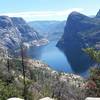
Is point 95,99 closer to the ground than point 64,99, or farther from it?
farther from it

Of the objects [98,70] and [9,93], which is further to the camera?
[9,93]

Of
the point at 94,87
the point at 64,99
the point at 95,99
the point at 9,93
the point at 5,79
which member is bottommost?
the point at 64,99

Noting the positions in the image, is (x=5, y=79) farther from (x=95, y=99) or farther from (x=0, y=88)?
(x=95, y=99)

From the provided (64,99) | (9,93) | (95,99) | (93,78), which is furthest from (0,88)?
(64,99)

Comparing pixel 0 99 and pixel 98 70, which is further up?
pixel 98 70

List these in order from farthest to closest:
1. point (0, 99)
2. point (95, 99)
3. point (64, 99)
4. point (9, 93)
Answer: point (64, 99) < point (9, 93) < point (0, 99) < point (95, 99)

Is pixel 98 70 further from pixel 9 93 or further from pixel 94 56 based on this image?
pixel 9 93

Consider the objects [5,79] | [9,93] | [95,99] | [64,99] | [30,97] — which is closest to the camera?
[95,99]

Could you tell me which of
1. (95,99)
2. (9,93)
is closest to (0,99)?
(9,93)

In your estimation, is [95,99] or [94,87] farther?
[94,87]
